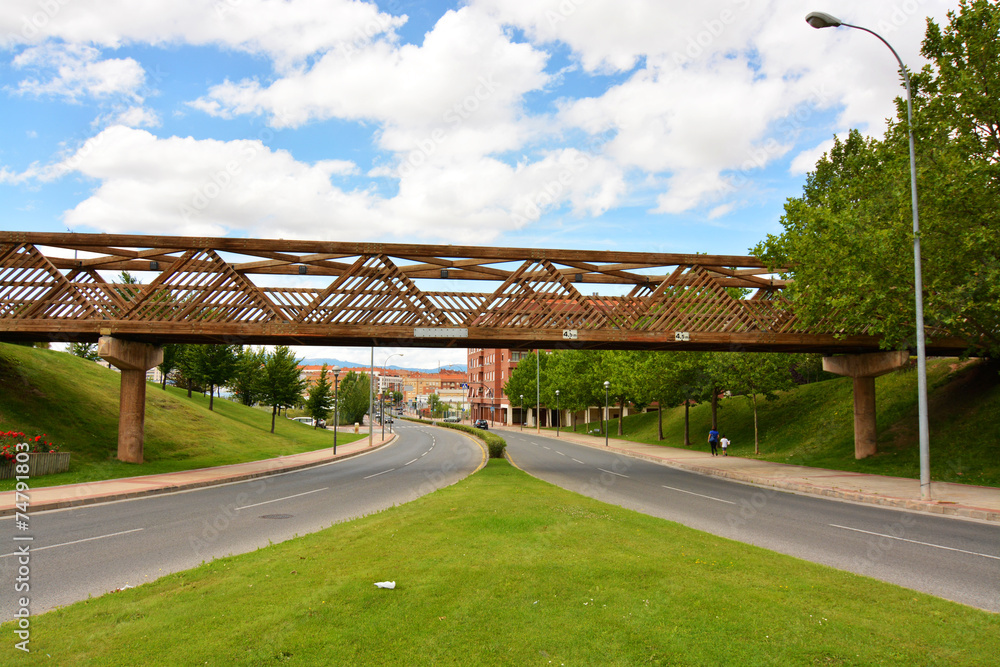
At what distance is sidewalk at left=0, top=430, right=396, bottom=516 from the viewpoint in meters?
15.0

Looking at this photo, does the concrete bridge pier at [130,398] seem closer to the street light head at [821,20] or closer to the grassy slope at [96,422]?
the grassy slope at [96,422]

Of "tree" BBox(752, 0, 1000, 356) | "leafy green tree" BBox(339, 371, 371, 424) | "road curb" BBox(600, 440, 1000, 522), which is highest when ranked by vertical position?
"tree" BBox(752, 0, 1000, 356)

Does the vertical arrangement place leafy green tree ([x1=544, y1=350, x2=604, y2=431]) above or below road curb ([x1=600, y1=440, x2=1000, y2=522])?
above

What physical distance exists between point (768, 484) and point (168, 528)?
18.9 m

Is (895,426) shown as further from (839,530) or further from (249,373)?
(249,373)

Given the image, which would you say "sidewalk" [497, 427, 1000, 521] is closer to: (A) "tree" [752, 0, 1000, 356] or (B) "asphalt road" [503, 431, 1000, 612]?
(B) "asphalt road" [503, 431, 1000, 612]

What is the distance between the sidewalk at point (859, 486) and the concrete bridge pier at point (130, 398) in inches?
940

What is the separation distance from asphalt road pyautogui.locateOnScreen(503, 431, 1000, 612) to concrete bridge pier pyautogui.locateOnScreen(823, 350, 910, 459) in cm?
790

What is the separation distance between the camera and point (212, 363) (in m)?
43.2

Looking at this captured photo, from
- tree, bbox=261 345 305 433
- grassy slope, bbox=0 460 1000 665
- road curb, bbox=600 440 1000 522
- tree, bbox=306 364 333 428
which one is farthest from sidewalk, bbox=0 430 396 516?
tree, bbox=306 364 333 428

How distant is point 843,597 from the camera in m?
5.88

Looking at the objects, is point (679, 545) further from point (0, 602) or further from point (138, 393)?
point (138, 393)

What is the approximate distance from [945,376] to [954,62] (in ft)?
55.5

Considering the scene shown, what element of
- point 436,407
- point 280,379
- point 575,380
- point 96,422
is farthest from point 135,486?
point 436,407
